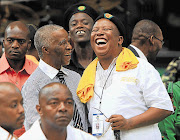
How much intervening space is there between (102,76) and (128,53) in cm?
33

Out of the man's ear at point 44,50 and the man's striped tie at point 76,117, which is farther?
the man's ear at point 44,50

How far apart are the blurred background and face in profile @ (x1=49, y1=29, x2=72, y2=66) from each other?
4.80m

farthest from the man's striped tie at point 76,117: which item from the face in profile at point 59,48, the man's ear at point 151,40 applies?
the man's ear at point 151,40

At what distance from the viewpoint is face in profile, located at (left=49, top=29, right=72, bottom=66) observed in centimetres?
473

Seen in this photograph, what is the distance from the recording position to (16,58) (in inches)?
203

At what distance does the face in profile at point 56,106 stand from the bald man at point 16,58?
3.60 ft

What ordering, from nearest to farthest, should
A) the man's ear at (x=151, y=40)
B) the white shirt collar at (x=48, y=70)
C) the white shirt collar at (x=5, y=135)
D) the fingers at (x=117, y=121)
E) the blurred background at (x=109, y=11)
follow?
the white shirt collar at (x=5, y=135) < the fingers at (x=117, y=121) < the white shirt collar at (x=48, y=70) < the man's ear at (x=151, y=40) < the blurred background at (x=109, y=11)

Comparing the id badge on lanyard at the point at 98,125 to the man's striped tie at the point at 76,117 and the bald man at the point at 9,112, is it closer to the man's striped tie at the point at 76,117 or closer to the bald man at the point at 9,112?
the man's striped tie at the point at 76,117

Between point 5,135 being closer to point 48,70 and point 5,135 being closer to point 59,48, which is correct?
point 48,70

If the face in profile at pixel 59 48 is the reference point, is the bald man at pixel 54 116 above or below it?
below

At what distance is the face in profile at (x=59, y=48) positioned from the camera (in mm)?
4730

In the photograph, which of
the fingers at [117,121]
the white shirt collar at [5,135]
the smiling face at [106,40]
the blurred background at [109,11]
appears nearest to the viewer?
the white shirt collar at [5,135]

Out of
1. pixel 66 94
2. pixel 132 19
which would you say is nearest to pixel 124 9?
pixel 132 19

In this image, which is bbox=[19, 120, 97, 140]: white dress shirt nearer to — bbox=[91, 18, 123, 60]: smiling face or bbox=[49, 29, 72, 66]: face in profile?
bbox=[49, 29, 72, 66]: face in profile
